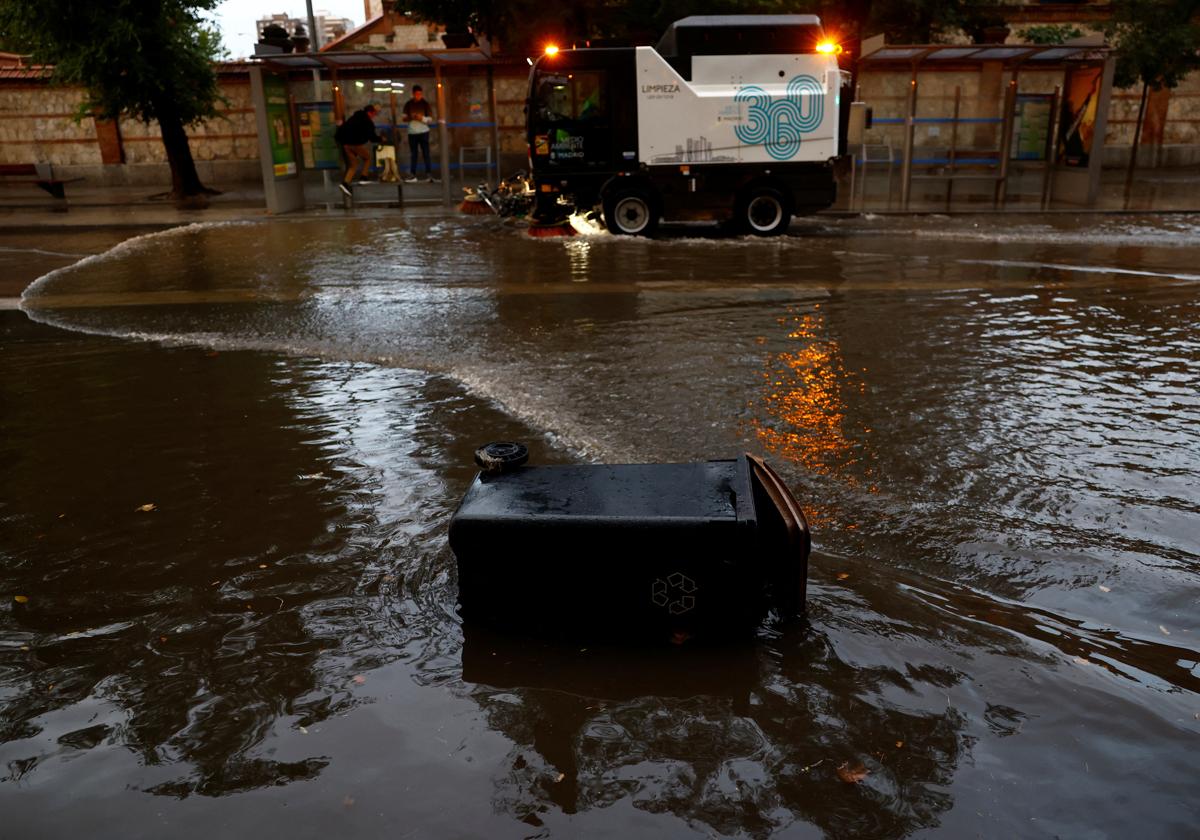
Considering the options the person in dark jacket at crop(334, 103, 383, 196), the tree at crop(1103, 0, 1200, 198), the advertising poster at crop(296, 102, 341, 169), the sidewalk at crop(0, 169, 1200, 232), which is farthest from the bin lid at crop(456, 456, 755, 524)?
the tree at crop(1103, 0, 1200, 198)

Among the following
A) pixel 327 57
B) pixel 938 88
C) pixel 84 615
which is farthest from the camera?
pixel 938 88

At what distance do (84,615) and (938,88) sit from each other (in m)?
26.6

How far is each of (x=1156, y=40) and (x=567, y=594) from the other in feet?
79.9

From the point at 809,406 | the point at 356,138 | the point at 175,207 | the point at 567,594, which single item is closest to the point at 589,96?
the point at 356,138

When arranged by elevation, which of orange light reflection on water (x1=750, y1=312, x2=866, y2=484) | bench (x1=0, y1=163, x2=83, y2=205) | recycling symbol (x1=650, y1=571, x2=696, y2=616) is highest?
bench (x1=0, y1=163, x2=83, y2=205)

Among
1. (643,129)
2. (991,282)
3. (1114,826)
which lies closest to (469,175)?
(643,129)

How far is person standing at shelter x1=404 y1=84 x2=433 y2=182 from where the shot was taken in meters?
20.1

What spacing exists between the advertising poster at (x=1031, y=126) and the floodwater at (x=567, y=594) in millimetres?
12272

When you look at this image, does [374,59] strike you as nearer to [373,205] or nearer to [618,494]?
[373,205]

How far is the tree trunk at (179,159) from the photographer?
22.5 meters

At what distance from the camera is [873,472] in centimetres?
520

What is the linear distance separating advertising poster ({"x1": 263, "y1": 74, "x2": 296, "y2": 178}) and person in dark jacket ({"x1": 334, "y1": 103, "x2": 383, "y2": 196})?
1.01 m

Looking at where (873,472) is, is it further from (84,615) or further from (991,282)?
(991,282)

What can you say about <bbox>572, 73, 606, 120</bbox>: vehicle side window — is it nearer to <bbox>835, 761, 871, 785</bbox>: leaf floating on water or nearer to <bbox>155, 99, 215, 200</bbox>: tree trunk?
<bbox>155, 99, 215, 200</bbox>: tree trunk
